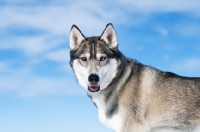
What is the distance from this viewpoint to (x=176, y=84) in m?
12.3

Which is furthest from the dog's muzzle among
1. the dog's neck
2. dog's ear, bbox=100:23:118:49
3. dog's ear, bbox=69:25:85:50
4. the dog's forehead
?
dog's ear, bbox=69:25:85:50

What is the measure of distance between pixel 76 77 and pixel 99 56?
1089 mm

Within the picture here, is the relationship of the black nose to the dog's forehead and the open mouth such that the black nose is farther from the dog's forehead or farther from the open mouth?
the dog's forehead

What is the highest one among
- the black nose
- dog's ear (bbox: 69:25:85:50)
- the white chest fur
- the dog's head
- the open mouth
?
dog's ear (bbox: 69:25:85:50)

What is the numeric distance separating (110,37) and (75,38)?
3.73 feet

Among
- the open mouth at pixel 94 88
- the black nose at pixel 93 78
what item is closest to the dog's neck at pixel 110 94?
the open mouth at pixel 94 88

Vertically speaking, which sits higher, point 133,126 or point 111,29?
point 111,29

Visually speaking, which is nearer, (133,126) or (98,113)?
(133,126)

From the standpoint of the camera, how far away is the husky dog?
11.6 metres

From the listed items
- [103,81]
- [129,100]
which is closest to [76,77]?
[103,81]

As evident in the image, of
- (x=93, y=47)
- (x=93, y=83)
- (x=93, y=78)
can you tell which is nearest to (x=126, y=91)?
(x=93, y=83)

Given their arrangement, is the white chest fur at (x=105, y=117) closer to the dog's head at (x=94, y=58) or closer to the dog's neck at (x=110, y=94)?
the dog's neck at (x=110, y=94)

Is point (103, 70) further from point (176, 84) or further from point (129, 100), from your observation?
point (176, 84)

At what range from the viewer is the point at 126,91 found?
39.2ft
